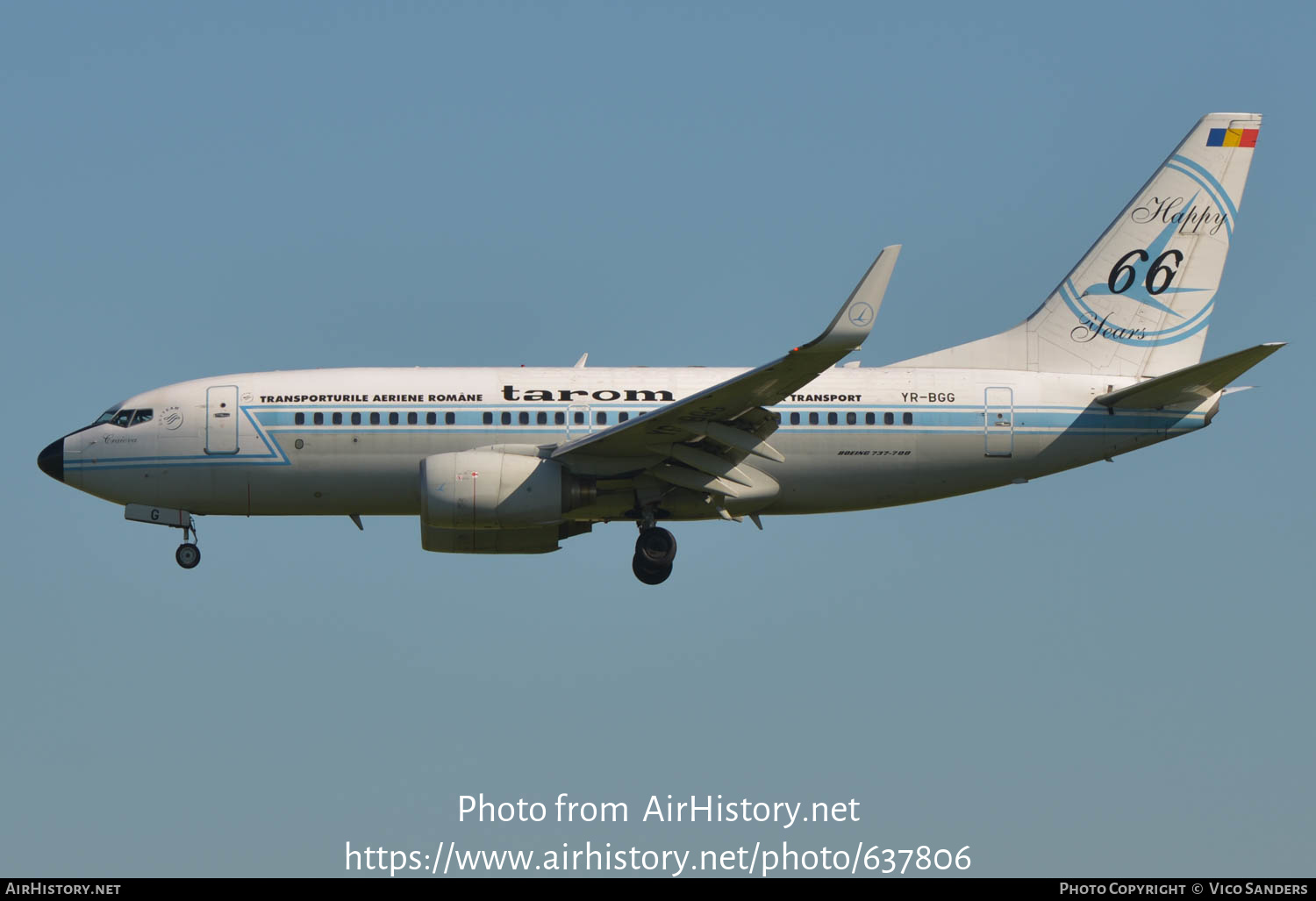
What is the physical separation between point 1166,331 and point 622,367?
38.0ft

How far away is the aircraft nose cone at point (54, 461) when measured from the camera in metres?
37.3

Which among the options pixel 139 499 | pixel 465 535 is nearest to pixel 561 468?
pixel 465 535

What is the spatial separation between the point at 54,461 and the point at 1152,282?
76.7ft

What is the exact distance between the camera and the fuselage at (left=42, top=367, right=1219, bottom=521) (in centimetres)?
3581

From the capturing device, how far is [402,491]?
118 feet

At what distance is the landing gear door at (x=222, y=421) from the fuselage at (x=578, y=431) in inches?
1.0

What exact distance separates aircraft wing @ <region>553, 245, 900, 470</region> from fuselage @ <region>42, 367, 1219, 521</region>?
1.28m

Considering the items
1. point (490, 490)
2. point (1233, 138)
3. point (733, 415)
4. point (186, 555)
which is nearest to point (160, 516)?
point (186, 555)

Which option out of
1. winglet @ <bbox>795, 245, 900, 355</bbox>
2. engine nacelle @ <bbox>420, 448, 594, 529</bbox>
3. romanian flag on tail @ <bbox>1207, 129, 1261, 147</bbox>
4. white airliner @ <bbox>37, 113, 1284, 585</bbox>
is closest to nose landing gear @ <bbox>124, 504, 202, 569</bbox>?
white airliner @ <bbox>37, 113, 1284, 585</bbox>

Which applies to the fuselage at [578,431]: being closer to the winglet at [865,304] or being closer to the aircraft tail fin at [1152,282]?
the aircraft tail fin at [1152,282]

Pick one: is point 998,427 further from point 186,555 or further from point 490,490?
point 186,555

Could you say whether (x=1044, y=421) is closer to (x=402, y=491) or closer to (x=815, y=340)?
(x=815, y=340)

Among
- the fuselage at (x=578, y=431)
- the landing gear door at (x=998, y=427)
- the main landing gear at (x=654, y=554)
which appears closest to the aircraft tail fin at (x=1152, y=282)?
the fuselage at (x=578, y=431)

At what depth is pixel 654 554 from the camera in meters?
35.6
